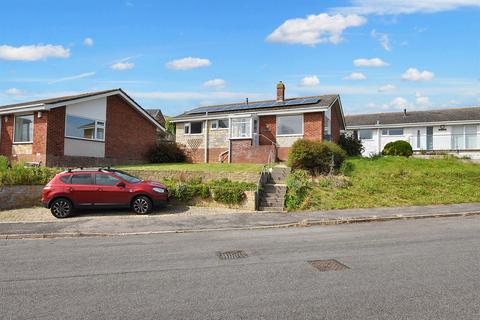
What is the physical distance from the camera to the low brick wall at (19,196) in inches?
603

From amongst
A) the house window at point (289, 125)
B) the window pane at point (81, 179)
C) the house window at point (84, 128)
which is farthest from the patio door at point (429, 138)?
the window pane at point (81, 179)

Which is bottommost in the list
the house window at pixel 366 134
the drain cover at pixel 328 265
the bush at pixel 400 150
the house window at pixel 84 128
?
the drain cover at pixel 328 265

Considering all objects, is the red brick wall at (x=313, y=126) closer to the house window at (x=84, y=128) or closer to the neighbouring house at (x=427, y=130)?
the neighbouring house at (x=427, y=130)

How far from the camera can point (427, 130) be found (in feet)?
114

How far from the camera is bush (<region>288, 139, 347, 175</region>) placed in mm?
18656

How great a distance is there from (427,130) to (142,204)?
2940 centimetres

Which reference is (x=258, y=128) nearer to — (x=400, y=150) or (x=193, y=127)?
(x=193, y=127)

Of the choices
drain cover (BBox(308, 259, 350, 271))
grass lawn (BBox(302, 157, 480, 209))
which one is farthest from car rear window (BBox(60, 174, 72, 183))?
drain cover (BBox(308, 259, 350, 271))

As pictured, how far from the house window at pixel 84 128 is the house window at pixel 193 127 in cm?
721

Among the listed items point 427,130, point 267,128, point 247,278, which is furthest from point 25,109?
point 427,130

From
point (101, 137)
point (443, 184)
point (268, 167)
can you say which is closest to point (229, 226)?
point (268, 167)

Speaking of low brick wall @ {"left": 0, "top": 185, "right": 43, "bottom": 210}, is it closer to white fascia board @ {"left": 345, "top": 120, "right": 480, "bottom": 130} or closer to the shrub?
the shrub

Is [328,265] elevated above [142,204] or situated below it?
below

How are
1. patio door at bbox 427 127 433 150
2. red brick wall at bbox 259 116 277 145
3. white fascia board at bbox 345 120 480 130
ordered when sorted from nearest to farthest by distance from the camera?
red brick wall at bbox 259 116 277 145 → white fascia board at bbox 345 120 480 130 → patio door at bbox 427 127 433 150
